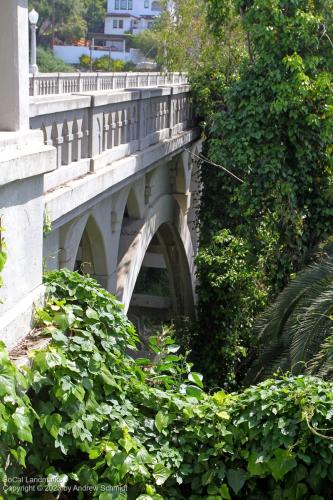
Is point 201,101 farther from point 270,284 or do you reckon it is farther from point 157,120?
point 270,284

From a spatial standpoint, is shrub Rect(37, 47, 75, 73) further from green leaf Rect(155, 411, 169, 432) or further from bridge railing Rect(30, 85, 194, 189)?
green leaf Rect(155, 411, 169, 432)

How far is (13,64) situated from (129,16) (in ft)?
270

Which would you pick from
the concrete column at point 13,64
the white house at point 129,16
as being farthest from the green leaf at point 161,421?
the white house at point 129,16

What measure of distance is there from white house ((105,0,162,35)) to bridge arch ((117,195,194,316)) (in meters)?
63.8

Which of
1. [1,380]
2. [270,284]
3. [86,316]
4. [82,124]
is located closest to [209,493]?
[86,316]

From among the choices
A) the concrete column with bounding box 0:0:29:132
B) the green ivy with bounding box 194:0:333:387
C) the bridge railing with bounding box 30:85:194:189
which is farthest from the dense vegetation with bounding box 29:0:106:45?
the concrete column with bounding box 0:0:29:132

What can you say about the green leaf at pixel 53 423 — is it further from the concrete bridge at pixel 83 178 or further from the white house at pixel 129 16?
the white house at pixel 129 16

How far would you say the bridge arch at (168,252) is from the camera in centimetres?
1138

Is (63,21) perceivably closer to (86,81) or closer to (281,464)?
(86,81)

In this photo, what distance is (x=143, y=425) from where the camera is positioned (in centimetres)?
508

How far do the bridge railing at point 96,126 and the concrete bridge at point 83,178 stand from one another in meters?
0.01

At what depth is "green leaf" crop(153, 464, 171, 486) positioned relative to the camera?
4.75m

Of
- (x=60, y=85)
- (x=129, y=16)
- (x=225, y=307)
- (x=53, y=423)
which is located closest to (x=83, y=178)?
(x=53, y=423)

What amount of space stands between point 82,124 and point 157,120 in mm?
4620
